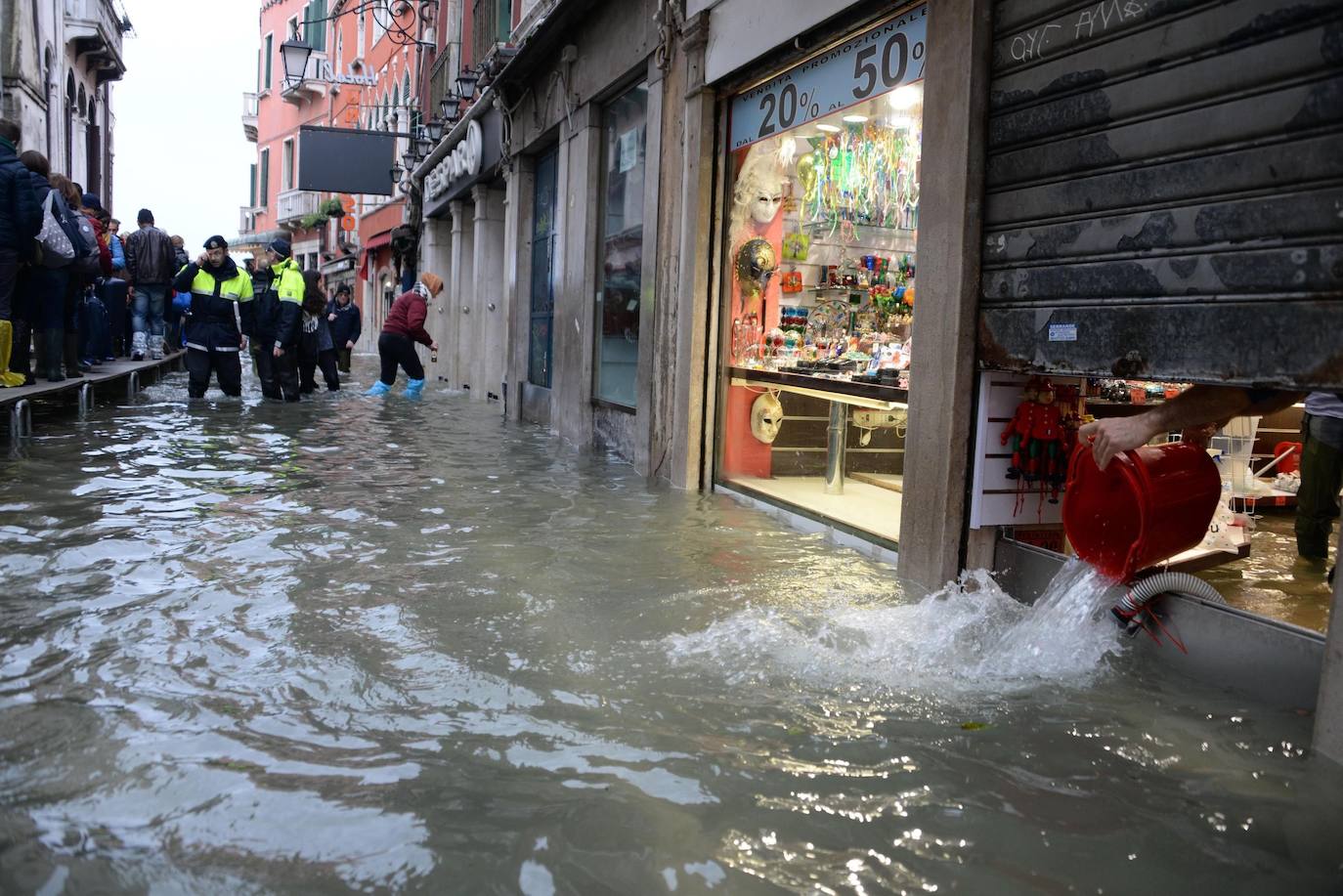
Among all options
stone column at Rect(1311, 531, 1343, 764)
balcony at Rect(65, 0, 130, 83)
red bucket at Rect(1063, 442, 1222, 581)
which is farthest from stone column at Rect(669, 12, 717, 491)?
balcony at Rect(65, 0, 130, 83)

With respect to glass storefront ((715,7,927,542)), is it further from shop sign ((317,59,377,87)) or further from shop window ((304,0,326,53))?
shop window ((304,0,326,53))

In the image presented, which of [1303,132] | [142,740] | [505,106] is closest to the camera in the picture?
[142,740]

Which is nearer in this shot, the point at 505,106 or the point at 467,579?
the point at 467,579

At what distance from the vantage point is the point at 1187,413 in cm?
414

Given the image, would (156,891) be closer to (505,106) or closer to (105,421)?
(105,421)

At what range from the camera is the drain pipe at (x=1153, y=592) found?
4191mm

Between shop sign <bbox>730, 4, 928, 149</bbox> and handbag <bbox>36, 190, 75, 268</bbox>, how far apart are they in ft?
18.1

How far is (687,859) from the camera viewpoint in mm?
2648

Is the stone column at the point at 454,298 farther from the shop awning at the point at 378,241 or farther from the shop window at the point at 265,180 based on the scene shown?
the shop window at the point at 265,180

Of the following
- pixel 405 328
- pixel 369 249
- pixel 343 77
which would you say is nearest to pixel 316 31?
pixel 369 249

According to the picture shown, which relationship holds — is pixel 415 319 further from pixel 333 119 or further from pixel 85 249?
pixel 333 119

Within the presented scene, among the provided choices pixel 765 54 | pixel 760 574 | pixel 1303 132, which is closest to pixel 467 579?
pixel 760 574

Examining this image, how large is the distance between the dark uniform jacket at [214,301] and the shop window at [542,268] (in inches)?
135

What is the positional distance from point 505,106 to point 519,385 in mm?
3619
